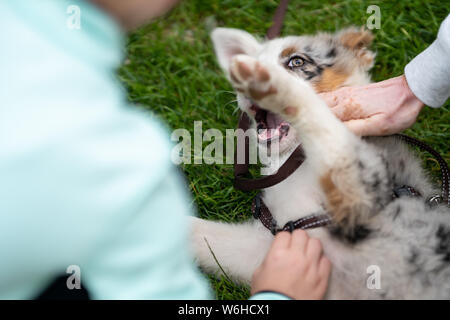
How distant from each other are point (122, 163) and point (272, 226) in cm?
133

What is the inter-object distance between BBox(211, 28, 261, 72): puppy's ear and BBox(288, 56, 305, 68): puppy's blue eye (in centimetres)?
24

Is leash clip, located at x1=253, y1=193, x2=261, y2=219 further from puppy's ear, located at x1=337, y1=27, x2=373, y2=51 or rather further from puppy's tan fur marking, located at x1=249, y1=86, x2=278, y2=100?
puppy's ear, located at x1=337, y1=27, x2=373, y2=51

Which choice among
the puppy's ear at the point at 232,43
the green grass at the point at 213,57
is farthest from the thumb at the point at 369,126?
the green grass at the point at 213,57

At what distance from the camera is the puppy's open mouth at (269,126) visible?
2.33 meters

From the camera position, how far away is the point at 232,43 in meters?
2.67

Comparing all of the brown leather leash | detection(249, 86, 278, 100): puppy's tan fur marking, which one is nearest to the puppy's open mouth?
the brown leather leash

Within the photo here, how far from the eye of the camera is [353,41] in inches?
104

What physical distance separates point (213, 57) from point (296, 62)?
118cm

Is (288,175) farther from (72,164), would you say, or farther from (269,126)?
(72,164)

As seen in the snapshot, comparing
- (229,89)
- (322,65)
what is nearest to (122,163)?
(322,65)

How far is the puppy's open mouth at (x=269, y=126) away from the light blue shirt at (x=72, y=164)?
1.23m

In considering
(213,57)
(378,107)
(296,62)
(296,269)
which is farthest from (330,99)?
(213,57)

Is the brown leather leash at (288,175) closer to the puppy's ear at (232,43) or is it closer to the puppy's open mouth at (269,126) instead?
the puppy's open mouth at (269,126)
